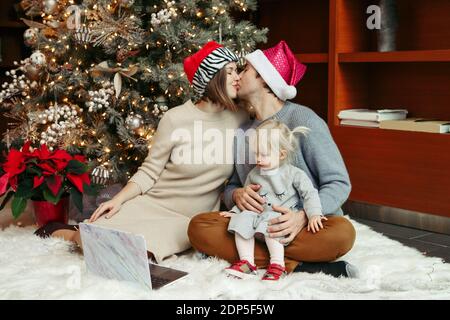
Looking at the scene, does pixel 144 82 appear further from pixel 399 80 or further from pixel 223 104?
pixel 399 80

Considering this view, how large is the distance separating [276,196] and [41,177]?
3.21 ft

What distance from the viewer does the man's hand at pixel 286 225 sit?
1.95 m

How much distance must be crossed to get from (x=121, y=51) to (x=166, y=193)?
0.79 m

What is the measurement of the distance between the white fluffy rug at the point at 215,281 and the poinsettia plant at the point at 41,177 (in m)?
0.23

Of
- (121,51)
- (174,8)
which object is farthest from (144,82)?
(174,8)

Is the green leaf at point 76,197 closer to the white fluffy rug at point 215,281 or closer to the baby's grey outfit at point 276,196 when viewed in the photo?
the white fluffy rug at point 215,281

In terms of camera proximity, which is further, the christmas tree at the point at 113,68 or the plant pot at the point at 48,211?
the christmas tree at the point at 113,68

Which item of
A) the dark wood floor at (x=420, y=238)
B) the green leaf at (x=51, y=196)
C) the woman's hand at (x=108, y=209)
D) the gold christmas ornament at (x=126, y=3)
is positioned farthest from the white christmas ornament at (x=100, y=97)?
the dark wood floor at (x=420, y=238)

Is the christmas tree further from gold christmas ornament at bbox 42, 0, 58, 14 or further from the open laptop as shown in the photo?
the open laptop

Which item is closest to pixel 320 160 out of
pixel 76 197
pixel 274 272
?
pixel 274 272

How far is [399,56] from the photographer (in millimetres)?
2936

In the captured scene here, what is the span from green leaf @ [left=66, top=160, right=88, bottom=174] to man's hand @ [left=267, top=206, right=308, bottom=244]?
921mm

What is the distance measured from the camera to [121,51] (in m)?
2.80

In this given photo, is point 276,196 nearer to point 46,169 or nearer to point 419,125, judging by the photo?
point 46,169
